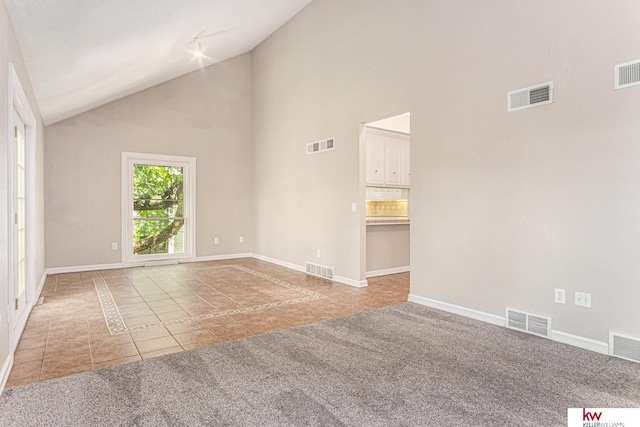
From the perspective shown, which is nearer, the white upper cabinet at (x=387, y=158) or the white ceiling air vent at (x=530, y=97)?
the white ceiling air vent at (x=530, y=97)

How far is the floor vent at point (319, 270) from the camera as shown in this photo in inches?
230

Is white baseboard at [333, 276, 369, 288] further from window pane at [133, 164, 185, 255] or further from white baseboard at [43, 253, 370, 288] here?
window pane at [133, 164, 185, 255]

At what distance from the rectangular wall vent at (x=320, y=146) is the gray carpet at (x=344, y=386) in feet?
10.8

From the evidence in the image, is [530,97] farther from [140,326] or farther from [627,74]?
[140,326]

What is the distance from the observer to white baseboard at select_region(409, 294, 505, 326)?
3.60m

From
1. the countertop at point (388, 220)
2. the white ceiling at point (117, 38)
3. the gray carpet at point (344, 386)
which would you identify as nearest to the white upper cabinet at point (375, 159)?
the countertop at point (388, 220)

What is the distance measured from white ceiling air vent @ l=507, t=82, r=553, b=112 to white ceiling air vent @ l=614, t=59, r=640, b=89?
1.52ft

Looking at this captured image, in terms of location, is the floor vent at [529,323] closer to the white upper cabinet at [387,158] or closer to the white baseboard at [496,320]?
the white baseboard at [496,320]

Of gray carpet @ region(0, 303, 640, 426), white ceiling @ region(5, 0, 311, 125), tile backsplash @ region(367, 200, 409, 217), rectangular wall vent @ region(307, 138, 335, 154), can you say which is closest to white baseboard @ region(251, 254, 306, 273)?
tile backsplash @ region(367, 200, 409, 217)

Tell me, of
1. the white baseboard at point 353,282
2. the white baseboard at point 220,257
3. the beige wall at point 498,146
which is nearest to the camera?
the beige wall at point 498,146

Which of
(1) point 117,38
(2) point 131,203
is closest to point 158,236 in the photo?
(2) point 131,203

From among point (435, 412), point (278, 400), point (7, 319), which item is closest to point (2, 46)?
point (7, 319)

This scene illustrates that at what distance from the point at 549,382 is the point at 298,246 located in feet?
15.2

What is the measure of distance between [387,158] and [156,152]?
14.7ft
